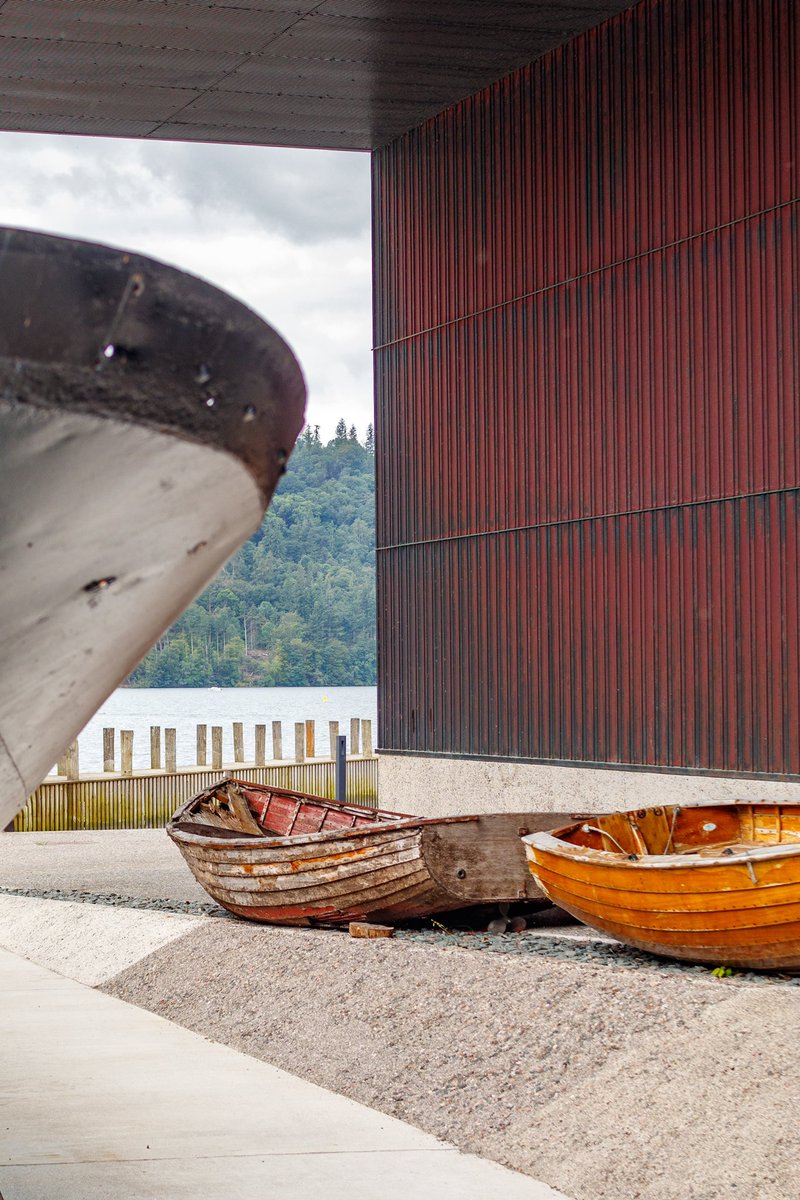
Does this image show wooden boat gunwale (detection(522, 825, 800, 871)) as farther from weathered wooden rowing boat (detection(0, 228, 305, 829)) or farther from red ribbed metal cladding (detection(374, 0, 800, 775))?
weathered wooden rowing boat (detection(0, 228, 305, 829))

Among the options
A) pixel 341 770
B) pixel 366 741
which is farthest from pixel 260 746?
pixel 341 770

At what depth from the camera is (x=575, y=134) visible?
15.2 m

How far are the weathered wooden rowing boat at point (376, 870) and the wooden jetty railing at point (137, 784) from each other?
9544 mm

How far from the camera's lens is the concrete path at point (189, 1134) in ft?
19.4

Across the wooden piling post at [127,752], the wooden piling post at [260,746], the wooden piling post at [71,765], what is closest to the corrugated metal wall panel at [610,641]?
the wooden piling post at [71,765]


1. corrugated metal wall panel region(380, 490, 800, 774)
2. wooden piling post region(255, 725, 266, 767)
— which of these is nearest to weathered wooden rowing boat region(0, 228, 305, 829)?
corrugated metal wall panel region(380, 490, 800, 774)

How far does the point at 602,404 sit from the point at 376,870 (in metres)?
6.23

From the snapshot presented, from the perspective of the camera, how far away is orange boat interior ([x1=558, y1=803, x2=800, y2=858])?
10.4 metres

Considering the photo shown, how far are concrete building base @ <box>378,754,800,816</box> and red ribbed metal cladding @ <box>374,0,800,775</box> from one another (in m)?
0.18

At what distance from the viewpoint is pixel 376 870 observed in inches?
412

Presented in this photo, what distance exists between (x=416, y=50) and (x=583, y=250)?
326 centimetres

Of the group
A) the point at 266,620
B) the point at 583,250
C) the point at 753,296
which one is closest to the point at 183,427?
the point at 753,296

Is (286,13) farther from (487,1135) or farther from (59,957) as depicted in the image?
(487,1135)

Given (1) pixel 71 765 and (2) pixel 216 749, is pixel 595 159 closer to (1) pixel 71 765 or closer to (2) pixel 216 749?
(1) pixel 71 765
